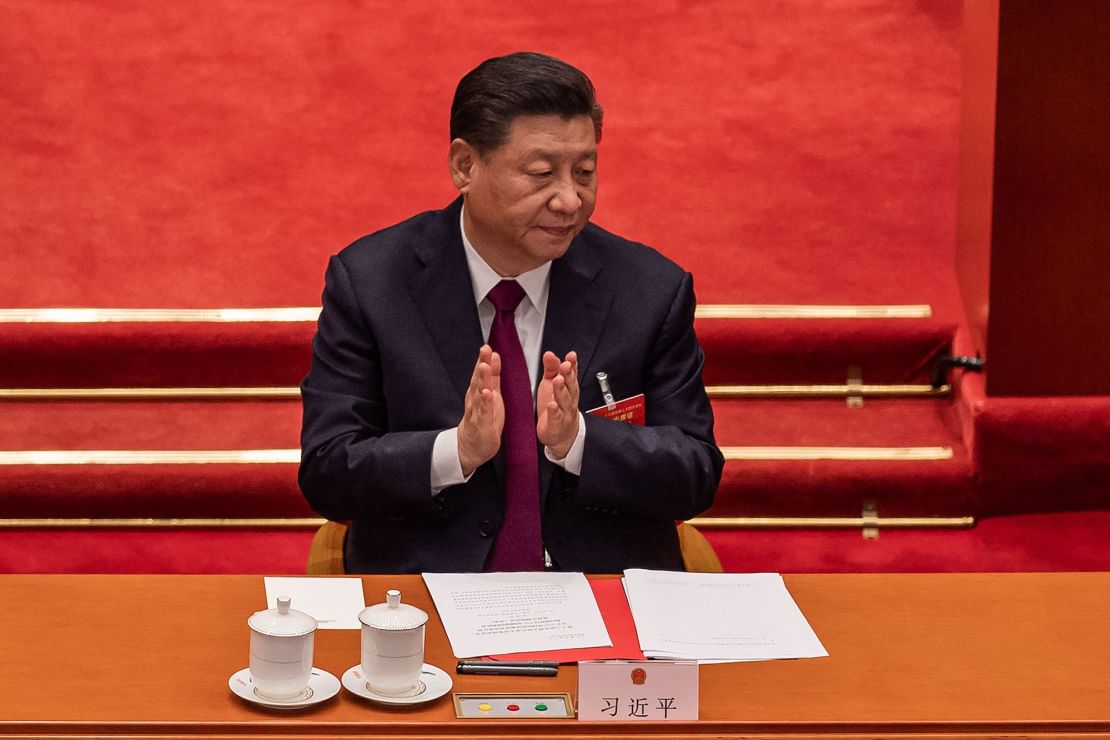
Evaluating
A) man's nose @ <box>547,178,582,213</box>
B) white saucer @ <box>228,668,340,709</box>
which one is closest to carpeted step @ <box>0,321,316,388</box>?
man's nose @ <box>547,178,582,213</box>

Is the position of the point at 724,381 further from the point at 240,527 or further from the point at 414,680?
the point at 414,680

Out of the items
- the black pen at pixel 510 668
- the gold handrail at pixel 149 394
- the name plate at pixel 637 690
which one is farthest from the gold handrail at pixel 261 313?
the name plate at pixel 637 690

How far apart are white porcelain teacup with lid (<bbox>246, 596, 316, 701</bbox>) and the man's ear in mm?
750

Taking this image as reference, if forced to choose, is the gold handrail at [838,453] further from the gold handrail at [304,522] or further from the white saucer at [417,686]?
the white saucer at [417,686]

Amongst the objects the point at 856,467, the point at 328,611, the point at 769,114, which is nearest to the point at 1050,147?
the point at 856,467

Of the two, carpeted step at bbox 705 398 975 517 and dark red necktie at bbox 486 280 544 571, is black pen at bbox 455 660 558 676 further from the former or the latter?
carpeted step at bbox 705 398 975 517

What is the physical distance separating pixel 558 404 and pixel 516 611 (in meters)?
0.28

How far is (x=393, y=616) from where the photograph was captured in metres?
1.55

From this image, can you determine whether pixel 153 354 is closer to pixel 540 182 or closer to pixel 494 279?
pixel 494 279

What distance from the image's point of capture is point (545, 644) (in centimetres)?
170

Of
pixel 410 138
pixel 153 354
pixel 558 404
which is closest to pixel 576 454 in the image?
pixel 558 404

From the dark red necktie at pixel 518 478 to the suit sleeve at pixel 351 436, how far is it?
0.37ft

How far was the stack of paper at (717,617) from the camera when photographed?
1692 millimetres

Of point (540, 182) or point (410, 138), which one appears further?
point (410, 138)
